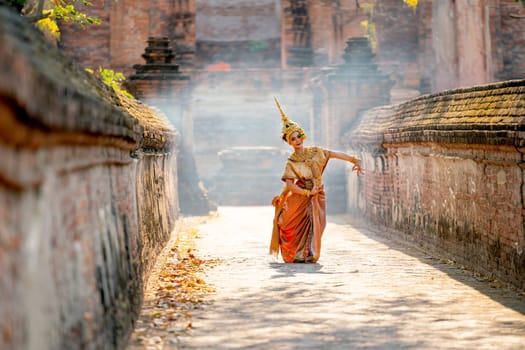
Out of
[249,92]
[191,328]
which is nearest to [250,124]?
[249,92]

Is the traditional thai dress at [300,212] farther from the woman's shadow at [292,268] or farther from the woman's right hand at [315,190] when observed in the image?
the woman's shadow at [292,268]

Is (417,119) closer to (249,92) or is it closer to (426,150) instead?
(426,150)

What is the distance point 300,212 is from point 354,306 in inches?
127

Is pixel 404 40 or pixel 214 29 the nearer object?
pixel 404 40

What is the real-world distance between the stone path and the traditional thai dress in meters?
0.26

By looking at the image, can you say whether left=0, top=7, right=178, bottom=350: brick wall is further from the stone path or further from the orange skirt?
the orange skirt

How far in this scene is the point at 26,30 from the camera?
13.0 ft

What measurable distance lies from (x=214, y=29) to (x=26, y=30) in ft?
101

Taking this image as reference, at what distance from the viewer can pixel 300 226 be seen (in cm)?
989

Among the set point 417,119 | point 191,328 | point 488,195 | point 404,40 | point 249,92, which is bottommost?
point 191,328

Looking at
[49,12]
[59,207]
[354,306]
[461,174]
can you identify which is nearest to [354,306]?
[354,306]

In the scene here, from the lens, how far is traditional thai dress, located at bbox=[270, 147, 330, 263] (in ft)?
32.1

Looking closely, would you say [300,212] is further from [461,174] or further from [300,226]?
[461,174]

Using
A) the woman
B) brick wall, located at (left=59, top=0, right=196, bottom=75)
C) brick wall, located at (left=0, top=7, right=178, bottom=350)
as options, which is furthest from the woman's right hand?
brick wall, located at (left=59, top=0, right=196, bottom=75)
